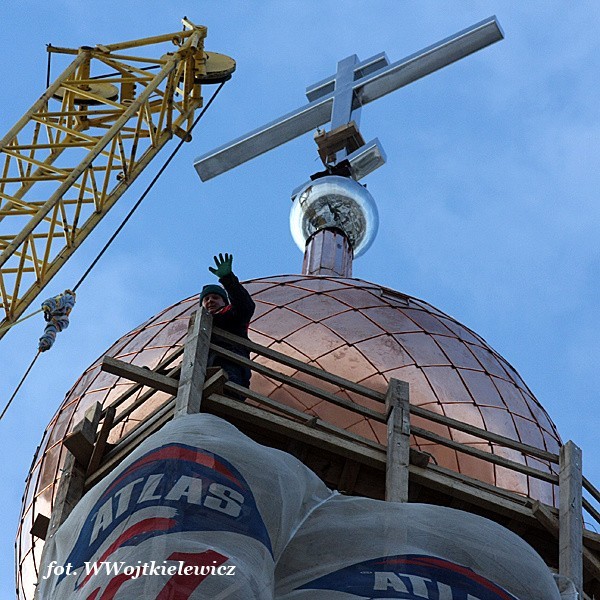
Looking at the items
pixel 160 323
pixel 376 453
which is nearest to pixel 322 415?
pixel 376 453

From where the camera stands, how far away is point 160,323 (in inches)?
935

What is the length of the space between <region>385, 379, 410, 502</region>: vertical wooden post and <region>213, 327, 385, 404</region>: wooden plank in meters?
0.19

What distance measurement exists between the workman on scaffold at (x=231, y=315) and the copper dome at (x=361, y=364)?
932 millimetres

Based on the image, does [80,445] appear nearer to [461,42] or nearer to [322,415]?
[322,415]

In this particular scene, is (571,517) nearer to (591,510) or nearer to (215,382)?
(591,510)

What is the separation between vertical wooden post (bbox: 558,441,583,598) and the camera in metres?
19.2

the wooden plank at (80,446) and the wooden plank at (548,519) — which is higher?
the wooden plank at (80,446)

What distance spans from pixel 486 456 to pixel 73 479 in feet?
13.4

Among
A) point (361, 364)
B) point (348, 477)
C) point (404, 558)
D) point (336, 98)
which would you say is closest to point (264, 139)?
point (336, 98)

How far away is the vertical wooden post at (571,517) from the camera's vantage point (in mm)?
19219

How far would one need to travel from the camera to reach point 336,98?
110 feet

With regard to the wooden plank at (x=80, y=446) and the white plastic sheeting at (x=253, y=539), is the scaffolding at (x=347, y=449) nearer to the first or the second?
the wooden plank at (x=80, y=446)

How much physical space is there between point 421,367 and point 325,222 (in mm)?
6408

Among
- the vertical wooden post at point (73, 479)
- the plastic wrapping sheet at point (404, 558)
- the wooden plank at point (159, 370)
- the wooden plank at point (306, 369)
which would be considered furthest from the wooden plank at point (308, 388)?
the plastic wrapping sheet at point (404, 558)
